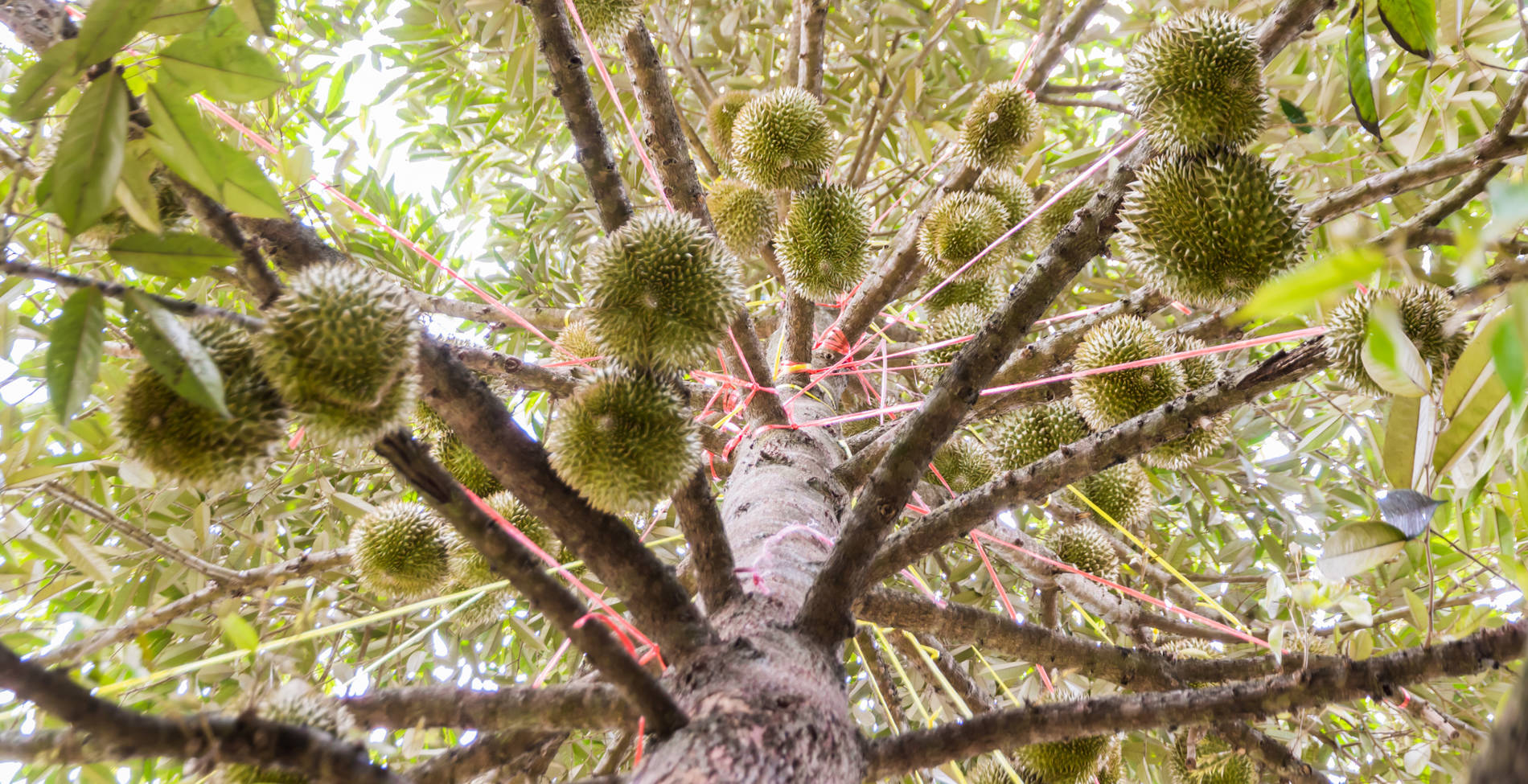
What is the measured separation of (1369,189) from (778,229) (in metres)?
1.27

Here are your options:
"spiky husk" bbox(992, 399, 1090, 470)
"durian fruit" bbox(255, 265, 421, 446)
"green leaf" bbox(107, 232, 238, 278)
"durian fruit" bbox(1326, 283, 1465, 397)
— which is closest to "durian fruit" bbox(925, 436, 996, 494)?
"spiky husk" bbox(992, 399, 1090, 470)

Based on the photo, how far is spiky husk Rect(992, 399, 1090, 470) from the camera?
1991 millimetres

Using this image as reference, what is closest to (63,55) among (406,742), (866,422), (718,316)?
(718,316)

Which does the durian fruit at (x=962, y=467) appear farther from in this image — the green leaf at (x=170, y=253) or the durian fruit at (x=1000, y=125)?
the green leaf at (x=170, y=253)

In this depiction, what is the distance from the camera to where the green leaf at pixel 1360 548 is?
3.61 ft

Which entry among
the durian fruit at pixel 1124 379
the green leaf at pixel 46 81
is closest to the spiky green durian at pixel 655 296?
the green leaf at pixel 46 81

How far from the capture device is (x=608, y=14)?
5.79 feet

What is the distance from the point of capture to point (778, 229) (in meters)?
2.14

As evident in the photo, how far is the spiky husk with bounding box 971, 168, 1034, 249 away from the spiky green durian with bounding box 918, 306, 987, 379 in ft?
0.78

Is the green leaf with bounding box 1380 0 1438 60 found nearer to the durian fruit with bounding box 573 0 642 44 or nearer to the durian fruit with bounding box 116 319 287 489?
the durian fruit with bounding box 573 0 642 44

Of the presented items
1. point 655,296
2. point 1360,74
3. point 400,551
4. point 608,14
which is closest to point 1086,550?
point 1360,74

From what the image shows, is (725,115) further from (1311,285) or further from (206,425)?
(1311,285)

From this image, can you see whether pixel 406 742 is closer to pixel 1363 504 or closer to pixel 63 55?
pixel 63 55

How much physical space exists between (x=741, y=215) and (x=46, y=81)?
140 cm
